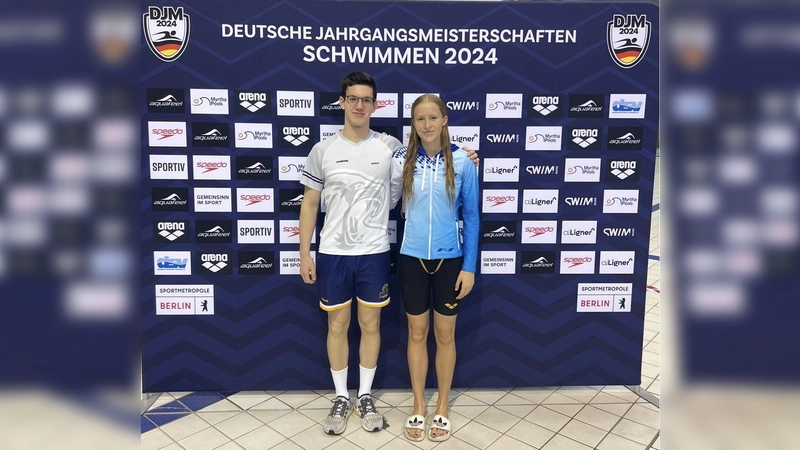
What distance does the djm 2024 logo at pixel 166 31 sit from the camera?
299 cm

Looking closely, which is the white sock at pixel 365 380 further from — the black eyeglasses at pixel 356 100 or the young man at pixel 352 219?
the black eyeglasses at pixel 356 100

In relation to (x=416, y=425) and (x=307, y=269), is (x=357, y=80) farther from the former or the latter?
(x=416, y=425)

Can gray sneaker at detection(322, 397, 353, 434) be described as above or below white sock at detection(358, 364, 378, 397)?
below

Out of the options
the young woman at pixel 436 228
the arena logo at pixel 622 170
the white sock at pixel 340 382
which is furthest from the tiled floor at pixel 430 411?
the arena logo at pixel 622 170

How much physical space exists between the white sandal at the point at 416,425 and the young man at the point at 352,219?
155mm

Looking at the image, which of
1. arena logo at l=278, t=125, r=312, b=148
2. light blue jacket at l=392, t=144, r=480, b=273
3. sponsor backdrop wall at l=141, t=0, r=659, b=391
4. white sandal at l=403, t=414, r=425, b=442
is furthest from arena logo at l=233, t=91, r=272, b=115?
white sandal at l=403, t=414, r=425, b=442

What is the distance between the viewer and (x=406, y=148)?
2918 millimetres

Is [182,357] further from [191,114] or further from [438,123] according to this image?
[438,123]

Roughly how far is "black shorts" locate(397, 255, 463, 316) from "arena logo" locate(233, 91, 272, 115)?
3.79 ft

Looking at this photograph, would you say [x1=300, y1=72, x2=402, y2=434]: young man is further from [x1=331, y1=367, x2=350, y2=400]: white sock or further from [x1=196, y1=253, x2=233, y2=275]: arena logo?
[x1=196, y1=253, x2=233, y2=275]: arena logo

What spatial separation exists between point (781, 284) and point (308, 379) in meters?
3.04

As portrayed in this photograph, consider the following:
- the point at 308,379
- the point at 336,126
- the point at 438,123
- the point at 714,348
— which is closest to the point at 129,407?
the point at 714,348

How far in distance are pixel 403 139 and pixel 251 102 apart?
0.88 meters

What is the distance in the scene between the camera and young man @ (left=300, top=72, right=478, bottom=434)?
284 cm
